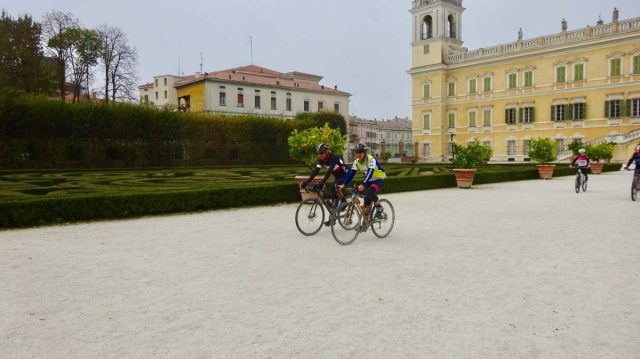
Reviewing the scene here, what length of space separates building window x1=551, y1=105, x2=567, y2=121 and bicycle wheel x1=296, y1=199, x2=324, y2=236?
4560cm

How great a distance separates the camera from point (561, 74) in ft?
153

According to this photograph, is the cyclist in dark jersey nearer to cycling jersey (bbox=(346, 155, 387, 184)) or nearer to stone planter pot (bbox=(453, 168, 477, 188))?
cycling jersey (bbox=(346, 155, 387, 184))

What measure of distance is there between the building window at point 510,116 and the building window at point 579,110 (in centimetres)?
593

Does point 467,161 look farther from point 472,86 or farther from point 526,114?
point 472,86

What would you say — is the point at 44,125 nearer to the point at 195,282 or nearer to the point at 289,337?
the point at 195,282

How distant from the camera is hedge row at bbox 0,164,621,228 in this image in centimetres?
952

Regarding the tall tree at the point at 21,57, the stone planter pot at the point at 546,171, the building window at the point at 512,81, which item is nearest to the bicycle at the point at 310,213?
the stone planter pot at the point at 546,171

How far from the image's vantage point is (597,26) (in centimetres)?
4388

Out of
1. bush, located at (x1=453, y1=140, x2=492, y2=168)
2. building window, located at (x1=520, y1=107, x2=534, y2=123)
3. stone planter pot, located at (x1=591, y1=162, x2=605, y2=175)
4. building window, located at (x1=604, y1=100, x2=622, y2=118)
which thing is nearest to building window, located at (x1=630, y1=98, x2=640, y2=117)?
building window, located at (x1=604, y1=100, x2=622, y2=118)

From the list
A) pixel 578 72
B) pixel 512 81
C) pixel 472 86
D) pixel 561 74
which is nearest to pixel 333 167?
pixel 578 72

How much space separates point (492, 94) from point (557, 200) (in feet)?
134

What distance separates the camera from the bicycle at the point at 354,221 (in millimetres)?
7828

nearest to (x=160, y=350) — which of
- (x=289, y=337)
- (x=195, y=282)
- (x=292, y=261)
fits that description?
(x=289, y=337)

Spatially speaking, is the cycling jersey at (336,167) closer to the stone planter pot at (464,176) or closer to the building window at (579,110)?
the stone planter pot at (464,176)
